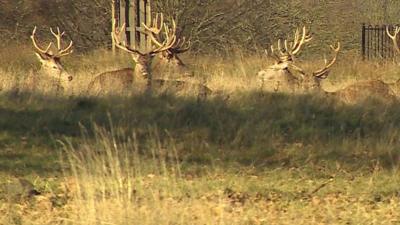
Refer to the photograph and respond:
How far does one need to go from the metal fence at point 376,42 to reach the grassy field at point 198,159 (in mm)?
14232

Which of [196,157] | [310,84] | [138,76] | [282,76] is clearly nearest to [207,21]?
[282,76]

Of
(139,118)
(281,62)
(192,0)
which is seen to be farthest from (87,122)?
(192,0)

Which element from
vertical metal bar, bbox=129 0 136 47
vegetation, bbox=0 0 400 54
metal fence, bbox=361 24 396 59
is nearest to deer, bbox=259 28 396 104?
vertical metal bar, bbox=129 0 136 47

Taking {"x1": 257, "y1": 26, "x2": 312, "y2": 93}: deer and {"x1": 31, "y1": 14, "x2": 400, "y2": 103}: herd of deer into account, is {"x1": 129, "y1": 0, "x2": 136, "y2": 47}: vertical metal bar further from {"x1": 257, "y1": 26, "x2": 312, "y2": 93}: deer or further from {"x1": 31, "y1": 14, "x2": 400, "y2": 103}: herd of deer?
{"x1": 257, "y1": 26, "x2": 312, "y2": 93}: deer

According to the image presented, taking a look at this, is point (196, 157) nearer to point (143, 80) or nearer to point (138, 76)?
point (143, 80)

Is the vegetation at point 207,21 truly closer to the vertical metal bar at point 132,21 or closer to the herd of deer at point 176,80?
the vertical metal bar at point 132,21

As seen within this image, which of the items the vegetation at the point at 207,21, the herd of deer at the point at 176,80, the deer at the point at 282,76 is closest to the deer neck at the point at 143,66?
the herd of deer at the point at 176,80

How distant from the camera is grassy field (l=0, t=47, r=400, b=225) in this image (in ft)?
22.5

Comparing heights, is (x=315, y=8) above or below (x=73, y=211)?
above

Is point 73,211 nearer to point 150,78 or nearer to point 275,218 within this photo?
point 275,218

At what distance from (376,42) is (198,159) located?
20.3 metres

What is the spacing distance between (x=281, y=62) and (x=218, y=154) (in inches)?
257

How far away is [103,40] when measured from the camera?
27.8 meters

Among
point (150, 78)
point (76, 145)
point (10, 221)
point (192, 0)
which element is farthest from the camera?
point (192, 0)
